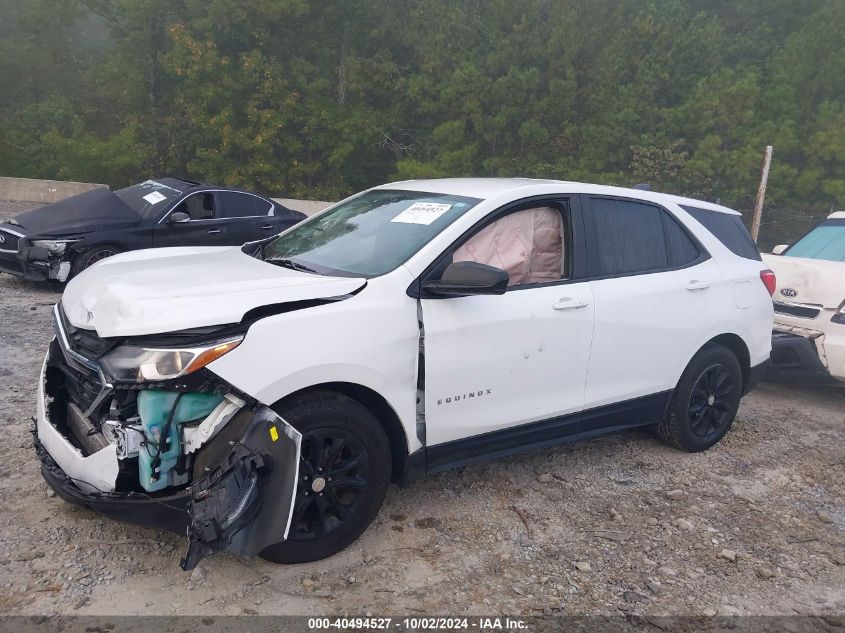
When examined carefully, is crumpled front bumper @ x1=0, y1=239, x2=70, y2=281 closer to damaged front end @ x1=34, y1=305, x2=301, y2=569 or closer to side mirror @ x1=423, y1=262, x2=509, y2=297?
damaged front end @ x1=34, y1=305, x2=301, y2=569

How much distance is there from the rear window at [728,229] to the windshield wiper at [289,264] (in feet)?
8.89

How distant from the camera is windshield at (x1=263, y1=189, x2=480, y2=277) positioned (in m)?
3.55

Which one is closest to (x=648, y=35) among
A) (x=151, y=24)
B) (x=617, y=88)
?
(x=617, y=88)

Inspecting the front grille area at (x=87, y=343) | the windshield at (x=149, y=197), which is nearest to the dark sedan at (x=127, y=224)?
the windshield at (x=149, y=197)

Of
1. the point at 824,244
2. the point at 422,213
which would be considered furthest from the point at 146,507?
the point at 824,244

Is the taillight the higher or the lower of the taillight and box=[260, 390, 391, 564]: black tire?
the higher

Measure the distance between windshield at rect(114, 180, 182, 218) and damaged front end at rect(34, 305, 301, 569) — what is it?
6.66 meters

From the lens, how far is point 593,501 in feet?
13.2

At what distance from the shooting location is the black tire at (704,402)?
15.2 ft

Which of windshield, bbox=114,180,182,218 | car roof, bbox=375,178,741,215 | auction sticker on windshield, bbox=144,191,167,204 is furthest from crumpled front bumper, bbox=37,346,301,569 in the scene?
auction sticker on windshield, bbox=144,191,167,204

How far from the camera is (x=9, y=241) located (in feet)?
26.8

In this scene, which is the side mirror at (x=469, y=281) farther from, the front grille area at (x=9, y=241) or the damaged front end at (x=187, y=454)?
the front grille area at (x=9, y=241)

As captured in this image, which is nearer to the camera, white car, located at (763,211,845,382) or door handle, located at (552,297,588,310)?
door handle, located at (552,297,588,310)

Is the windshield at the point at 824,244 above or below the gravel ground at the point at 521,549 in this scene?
above
